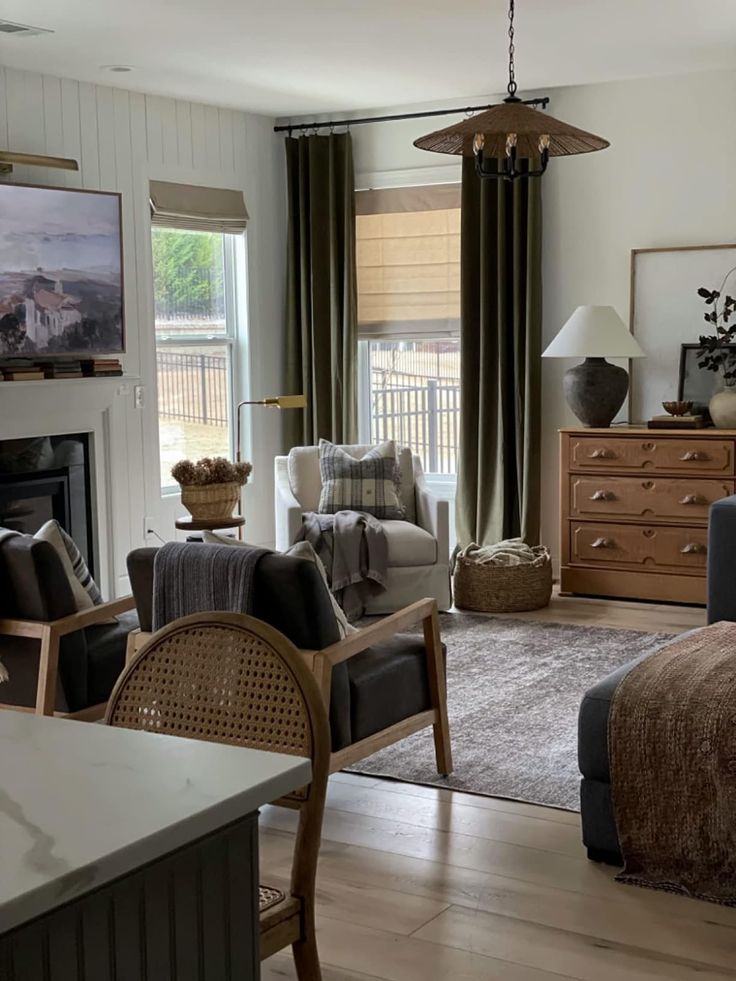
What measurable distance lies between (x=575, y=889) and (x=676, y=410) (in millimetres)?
3867

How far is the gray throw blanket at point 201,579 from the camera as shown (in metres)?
3.40

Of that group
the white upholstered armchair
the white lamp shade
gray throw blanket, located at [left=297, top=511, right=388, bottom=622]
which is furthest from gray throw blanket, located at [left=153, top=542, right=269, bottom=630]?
the white lamp shade

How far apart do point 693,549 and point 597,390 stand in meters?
0.95

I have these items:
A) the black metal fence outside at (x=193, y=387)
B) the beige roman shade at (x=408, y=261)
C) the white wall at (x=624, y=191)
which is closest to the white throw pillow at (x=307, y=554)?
the black metal fence outside at (x=193, y=387)

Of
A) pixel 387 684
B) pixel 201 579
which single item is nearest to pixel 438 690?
pixel 387 684

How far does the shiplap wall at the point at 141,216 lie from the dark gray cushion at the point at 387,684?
2.97 metres

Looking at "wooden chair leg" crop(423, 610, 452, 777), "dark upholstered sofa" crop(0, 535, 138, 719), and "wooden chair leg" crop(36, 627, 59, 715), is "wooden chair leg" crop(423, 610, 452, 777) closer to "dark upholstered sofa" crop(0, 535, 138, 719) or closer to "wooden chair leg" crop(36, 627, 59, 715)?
"dark upholstered sofa" crop(0, 535, 138, 719)

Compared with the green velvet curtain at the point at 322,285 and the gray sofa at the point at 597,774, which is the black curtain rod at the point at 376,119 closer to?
the green velvet curtain at the point at 322,285

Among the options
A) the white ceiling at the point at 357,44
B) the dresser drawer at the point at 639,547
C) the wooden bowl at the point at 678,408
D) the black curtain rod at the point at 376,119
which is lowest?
the dresser drawer at the point at 639,547

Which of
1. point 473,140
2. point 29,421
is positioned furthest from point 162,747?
point 29,421

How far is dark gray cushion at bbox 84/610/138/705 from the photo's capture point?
409cm

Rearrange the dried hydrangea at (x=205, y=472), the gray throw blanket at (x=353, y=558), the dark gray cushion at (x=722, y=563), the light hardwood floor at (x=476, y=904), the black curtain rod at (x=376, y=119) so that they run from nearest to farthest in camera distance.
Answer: the light hardwood floor at (x=476, y=904) < the dark gray cushion at (x=722, y=563) < the gray throw blanket at (x=353, y=558) < the dried hydrangea at (x=205, y=472) < the black curtain rod at (x=376, y=119)

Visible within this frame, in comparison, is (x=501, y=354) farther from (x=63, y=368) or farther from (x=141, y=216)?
(x=63, y=368)

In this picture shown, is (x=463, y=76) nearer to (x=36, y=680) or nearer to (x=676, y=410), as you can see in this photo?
(x=676, y=410)
